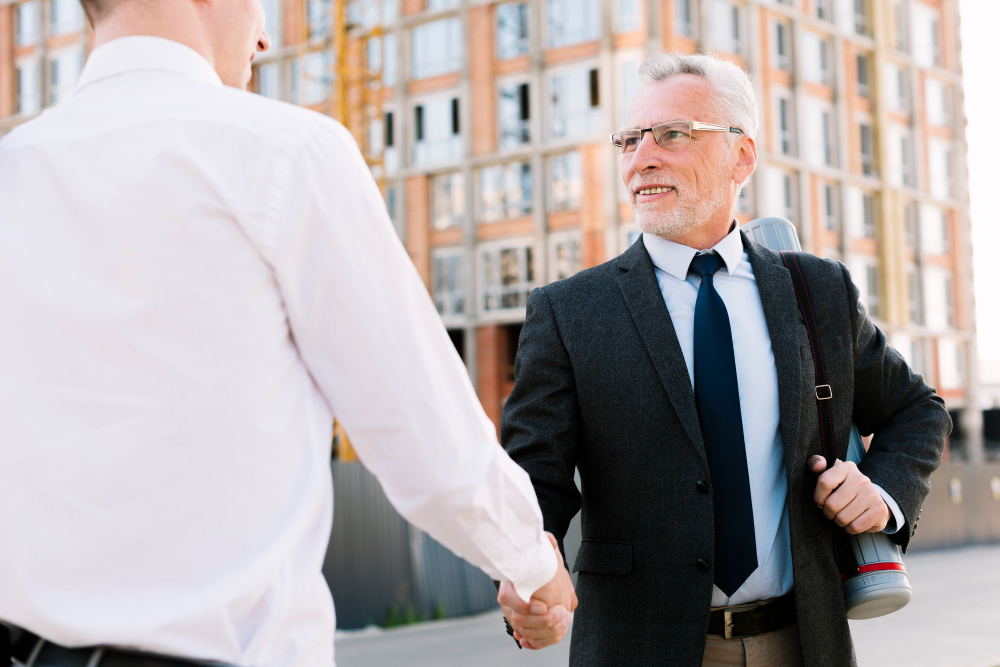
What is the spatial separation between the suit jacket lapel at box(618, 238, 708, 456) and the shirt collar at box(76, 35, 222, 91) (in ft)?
4.26

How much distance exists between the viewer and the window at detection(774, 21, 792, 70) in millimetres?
31141

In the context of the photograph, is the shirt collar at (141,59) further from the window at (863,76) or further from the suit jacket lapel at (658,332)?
the window at (863,76)

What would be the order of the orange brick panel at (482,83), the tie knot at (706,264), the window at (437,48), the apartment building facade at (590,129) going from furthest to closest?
the window at (437,48) < the orange brick panel at (482,83) < the apartment building facade at (590,129) < the tie knot at (706,264)

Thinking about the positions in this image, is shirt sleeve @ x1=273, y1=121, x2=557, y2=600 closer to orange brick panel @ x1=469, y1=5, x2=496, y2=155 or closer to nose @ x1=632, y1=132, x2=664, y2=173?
nose @ x1=632, y1=132, x2=664, y2=173

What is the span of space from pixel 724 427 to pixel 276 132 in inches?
54.5

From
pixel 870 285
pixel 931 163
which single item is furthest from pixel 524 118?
pixel 931 163

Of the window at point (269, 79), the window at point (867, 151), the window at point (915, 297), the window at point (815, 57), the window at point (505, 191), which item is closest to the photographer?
the window at point (505, 191)

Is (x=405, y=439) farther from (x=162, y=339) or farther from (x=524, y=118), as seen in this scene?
(x=524, y=118)

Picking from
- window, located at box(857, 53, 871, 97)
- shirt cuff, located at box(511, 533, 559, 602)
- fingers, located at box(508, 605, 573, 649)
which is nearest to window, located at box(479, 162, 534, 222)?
window, located at box(857, 53, 871, 97)

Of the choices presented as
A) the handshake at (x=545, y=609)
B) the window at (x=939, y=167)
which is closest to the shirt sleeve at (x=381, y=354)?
→ the handshake at (x=545, y=609)

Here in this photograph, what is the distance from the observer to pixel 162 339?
3.83 ft

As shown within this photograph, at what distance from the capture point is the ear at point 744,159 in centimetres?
270

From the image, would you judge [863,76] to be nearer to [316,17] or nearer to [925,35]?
[925,35]

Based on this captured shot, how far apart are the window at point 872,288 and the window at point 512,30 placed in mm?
14255
